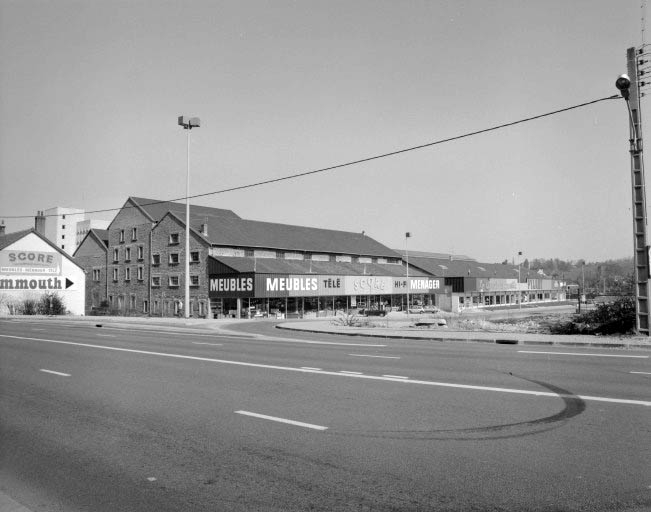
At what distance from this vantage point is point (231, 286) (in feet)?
167

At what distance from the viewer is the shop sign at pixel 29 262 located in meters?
54.5

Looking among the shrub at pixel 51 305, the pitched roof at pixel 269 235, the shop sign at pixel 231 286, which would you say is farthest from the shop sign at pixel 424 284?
the shrub at pixel 51 305

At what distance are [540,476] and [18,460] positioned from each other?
573 cm

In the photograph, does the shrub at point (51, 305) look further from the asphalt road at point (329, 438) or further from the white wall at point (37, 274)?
the asphalt road at point (329, 438)

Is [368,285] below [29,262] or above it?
below

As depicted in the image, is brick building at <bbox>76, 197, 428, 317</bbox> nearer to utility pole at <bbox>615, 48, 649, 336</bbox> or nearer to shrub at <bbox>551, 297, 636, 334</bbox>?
shrub at <bbox>551, 297, 636, 334</bbox>

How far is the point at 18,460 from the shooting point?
6.44 meters

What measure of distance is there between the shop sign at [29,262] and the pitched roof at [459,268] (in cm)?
4422

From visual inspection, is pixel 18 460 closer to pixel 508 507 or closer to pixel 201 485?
pixel 201 485

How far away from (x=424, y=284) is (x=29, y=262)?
4612cm

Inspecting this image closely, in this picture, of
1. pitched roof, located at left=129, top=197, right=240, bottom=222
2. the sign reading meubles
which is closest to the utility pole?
the sign reading meubles

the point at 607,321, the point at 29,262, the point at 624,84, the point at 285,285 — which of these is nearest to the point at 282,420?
the point at 624,84

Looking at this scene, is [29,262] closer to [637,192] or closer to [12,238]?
[12,238]

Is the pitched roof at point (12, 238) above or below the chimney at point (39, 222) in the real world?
below
